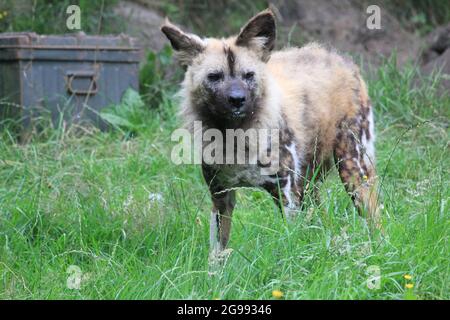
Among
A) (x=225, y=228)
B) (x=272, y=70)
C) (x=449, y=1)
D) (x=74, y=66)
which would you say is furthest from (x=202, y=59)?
(x=449, y=1)

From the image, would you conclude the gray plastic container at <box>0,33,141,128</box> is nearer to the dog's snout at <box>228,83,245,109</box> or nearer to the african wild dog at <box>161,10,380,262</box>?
Result: the african wild dog at <box>161,10,380,262</box>

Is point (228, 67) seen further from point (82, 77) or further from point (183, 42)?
point (82, 77)

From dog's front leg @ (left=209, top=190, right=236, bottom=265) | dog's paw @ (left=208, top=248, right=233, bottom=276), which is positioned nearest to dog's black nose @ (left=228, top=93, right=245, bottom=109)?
dog's front leg @ (left=209, top=190, right=236, bottom=265)

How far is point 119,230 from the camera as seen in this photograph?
432 centimetres

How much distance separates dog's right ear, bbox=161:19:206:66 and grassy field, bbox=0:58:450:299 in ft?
2.54

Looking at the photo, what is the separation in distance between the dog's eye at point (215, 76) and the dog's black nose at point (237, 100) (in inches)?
6.9

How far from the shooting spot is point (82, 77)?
6.92 metres

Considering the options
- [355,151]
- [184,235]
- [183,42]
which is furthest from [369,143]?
[184,235]

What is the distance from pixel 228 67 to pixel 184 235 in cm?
97

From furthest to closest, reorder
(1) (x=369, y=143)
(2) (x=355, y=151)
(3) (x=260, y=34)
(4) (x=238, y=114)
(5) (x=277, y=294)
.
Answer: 1. (1) (x=369, y=143)
2. (2) (x=355, y=151)
3. (3) (x=260, y=34)
4. (4) (x=238, y=114)
5. (5) (x=277, y=294)

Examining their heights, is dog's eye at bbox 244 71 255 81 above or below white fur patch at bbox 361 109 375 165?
above

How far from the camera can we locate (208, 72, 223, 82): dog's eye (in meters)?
4.28
